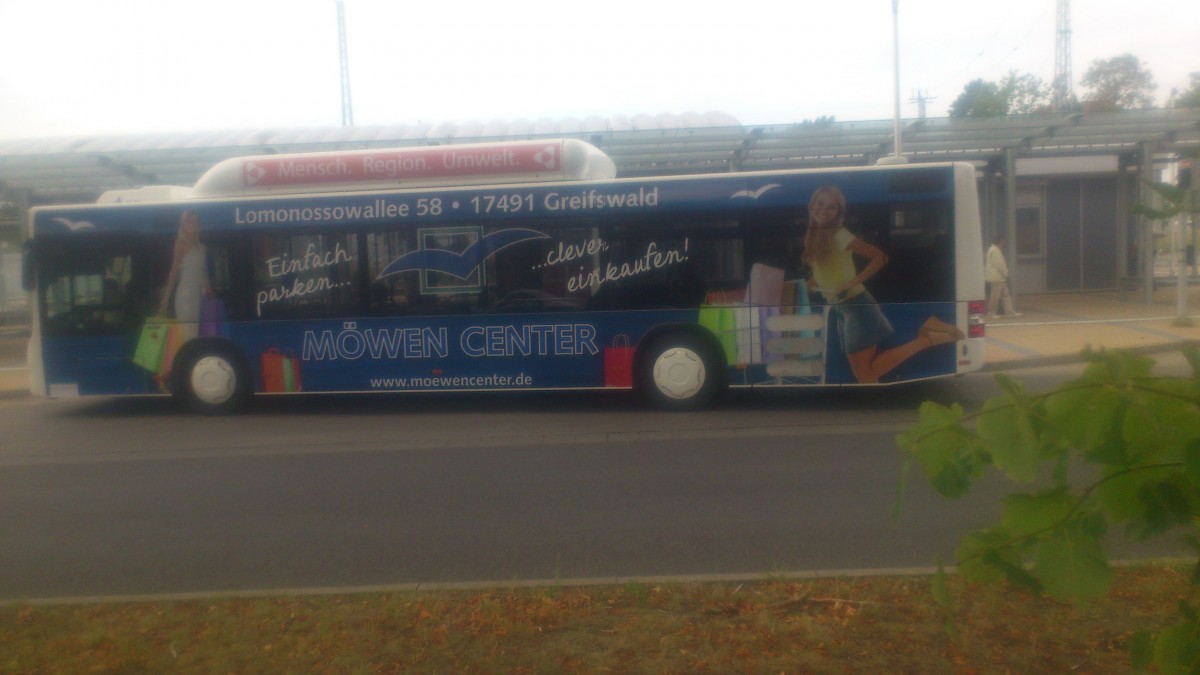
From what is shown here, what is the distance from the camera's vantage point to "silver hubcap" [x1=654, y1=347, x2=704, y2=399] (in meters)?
11.7

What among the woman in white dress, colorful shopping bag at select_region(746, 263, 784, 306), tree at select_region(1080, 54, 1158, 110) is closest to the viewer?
colorful shopping bag at select_region(746, 263, 784, 306)

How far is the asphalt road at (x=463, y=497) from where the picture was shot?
237 inches

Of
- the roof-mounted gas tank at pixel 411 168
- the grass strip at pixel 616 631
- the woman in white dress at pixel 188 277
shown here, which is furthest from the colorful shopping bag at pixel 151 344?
the grass strip at pixel 616 631

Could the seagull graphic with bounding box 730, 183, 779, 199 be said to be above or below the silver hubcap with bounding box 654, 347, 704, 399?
above

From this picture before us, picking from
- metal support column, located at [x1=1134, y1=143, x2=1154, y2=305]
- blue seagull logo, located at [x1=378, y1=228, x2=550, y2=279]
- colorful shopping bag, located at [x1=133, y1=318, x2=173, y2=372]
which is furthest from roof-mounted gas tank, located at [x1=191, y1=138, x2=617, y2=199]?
metal support column, located at [x1=1134, y1=143, x2=1154, y2=305]

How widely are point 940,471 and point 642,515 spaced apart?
4635 mm

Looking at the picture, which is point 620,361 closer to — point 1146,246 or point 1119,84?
point 1146,246

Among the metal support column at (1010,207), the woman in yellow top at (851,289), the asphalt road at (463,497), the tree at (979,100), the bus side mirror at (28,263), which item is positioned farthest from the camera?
the tree at (979,100)

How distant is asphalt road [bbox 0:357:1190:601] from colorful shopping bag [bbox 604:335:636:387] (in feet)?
1.66

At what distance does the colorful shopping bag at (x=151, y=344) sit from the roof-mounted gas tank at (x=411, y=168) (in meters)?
1.72

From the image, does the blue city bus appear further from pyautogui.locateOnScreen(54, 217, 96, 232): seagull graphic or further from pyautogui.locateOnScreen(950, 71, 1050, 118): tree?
pyautogui.locateOnScreen(950, 71, 1050, 118): tree

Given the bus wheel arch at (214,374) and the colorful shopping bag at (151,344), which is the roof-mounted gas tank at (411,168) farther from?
the bus wheel arch at (214,374)

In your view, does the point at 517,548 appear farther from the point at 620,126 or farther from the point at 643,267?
the point at 620,126

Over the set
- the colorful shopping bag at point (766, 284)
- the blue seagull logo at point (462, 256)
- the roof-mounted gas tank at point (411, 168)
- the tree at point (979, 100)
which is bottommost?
the colorful shopping bag at point (766, 284)
